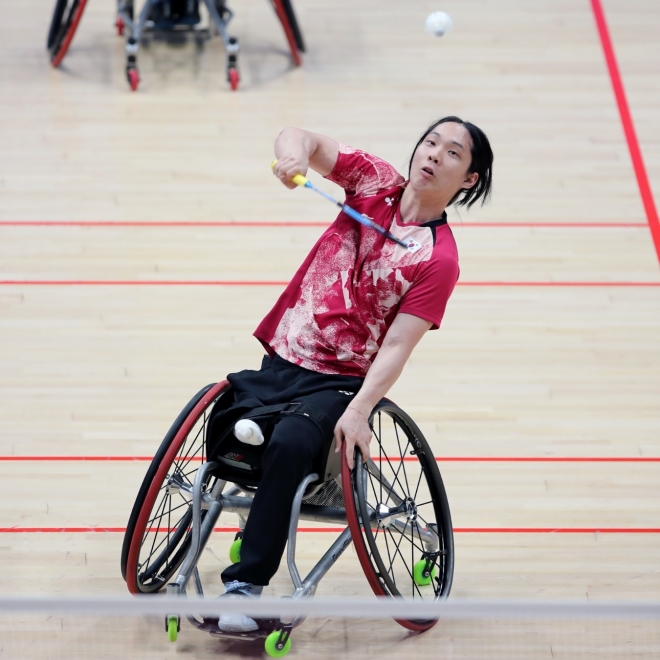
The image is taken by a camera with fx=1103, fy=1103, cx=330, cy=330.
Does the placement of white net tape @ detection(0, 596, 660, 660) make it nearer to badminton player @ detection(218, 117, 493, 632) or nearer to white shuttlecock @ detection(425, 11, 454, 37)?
badminton player @ detection(218, 117, 493, 632)

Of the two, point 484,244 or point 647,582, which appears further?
point 484,244

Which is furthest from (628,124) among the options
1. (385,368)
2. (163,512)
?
(163,512)

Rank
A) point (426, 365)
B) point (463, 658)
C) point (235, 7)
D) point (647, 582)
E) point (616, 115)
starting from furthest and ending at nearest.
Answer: point (235, 7), point (616, 115), point (426, 365), point (647, 582), point (463, 658)

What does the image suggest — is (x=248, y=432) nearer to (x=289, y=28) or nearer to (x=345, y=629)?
(x=345, y=629)

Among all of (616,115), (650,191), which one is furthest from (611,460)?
(616,115)

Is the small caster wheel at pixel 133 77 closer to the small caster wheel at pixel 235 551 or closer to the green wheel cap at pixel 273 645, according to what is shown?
the small caster wheel at pixel 235 551

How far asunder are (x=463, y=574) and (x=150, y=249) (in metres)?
1.86

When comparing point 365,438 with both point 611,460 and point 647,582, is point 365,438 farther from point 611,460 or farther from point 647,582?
point 611,460

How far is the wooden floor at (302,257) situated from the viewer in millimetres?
2764

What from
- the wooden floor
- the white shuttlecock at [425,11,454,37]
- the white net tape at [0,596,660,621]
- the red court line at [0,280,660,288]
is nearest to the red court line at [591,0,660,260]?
the wooden floor

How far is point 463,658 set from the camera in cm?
218

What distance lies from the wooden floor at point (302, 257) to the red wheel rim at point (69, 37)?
0.07 m

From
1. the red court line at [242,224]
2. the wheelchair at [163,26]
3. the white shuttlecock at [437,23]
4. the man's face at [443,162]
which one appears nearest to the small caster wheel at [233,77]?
the wheelchair at [163,26]

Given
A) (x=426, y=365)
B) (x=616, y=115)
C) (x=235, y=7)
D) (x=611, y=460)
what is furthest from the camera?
(x=235, y=7)
